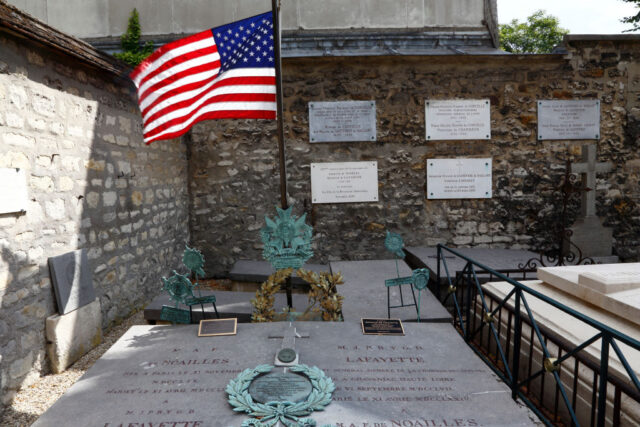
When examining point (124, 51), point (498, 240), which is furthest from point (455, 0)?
point (124, 51)

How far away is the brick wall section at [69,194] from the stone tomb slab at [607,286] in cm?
429

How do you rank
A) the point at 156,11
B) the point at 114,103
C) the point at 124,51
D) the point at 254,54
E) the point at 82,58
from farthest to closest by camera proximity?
the point at 156,11 < the point at 124,51 < the point at 114,103 < the point at 82,58 < the point at 254,54

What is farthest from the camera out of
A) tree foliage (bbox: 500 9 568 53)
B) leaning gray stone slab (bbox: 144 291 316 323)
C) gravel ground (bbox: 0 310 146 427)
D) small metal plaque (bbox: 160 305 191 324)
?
tree foliage (bbox: 500 9 568 53)

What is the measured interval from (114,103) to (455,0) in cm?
614

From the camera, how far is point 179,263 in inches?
246

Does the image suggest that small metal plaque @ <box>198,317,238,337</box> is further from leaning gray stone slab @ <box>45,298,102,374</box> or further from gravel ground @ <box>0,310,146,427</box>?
leaning gray stone slab @ <box>45,298,102,374</box>

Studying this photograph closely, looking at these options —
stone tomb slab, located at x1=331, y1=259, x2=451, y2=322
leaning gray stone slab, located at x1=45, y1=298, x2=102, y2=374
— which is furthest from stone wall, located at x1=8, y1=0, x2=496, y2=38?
leaning gray stone slab, located at x1=45, y1=298, x2=102, y2=374

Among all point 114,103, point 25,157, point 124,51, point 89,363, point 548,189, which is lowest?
point 89,363

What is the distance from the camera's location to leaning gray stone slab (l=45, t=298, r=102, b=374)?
335cm

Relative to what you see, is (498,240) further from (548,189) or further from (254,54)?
(254,54)

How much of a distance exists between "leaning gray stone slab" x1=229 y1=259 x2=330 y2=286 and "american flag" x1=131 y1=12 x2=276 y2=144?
248 centimetres

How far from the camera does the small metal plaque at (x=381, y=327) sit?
290 centimetres

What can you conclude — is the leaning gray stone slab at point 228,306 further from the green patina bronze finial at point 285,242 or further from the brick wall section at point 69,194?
the green patina bronze finial at point 285,242

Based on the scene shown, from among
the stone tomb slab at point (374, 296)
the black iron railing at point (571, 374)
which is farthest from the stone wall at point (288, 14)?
the black iron railing at point (571, 374)
